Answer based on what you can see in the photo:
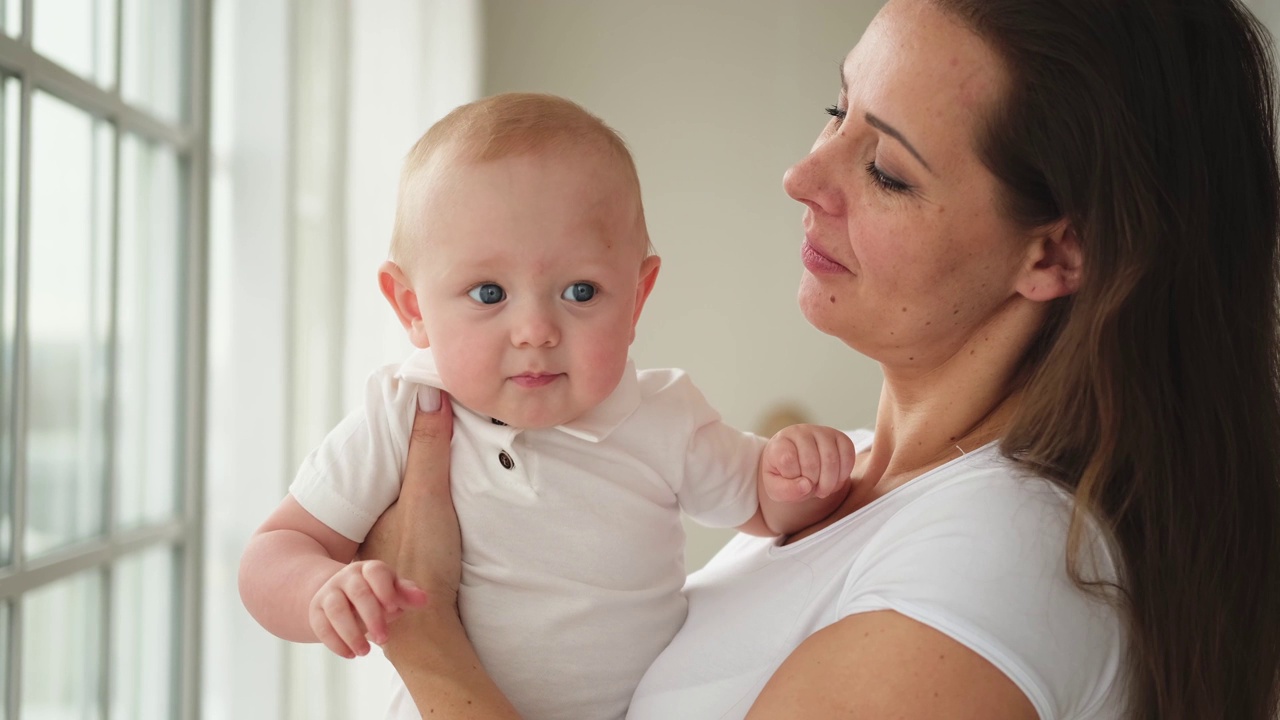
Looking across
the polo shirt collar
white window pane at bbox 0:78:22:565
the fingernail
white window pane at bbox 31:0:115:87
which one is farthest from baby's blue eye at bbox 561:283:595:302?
white window pane at bbox 31:0:115:87

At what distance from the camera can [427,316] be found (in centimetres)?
123

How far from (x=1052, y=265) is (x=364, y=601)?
86cm

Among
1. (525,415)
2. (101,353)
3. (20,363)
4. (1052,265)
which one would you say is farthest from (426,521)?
(101,353)

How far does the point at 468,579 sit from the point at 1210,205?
94 cm

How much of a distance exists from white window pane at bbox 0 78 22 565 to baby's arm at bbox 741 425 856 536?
3.97ft

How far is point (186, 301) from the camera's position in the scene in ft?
7.96

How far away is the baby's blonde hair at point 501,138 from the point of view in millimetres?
1208

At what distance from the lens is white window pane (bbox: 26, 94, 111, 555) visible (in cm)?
180

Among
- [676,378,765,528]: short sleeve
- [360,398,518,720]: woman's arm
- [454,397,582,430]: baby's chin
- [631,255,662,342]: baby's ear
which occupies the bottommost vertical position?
[360,398,518,720]: woman's arm

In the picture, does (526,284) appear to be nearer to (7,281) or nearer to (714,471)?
(714,471)

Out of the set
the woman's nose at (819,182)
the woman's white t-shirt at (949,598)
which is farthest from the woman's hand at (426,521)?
the woman's nose at (819,182)

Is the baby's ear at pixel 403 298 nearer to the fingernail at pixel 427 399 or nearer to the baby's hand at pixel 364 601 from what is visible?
the fingernail at pixel 427 399

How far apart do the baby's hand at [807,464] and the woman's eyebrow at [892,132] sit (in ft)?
1.13

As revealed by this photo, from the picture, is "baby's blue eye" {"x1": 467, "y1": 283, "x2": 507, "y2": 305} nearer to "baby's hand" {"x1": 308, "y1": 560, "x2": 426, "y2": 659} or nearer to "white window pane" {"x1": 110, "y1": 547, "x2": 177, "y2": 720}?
"baby's hand" {"x1": 308, "y1": 560, "x2": 426, "y2": 659}
